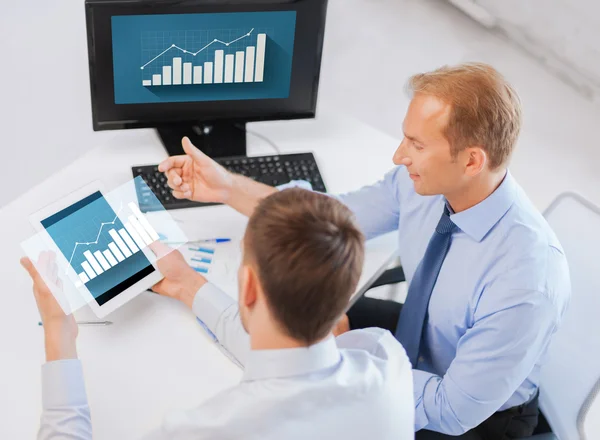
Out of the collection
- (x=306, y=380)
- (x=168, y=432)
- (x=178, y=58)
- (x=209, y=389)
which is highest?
(x=178, y=58)

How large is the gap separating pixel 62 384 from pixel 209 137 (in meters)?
0.91

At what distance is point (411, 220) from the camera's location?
1948 mm

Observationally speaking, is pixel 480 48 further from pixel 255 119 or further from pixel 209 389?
pixel 209 389

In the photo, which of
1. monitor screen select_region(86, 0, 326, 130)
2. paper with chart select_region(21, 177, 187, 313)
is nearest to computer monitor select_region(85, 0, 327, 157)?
monitor screen select_region(86, 0, 326, 130)

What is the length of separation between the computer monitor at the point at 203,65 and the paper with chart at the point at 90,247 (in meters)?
0.35

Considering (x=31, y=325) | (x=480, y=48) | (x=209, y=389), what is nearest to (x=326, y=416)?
(x=209, y=389)

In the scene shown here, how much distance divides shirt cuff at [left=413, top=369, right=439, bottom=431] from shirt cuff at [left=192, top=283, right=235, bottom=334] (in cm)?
47

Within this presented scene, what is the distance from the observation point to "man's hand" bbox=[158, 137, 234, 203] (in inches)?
77.5

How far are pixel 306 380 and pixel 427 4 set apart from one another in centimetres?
335

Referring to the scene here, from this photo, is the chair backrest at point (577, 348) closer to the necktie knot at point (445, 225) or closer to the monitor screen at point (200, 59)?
the necktie knot at point (445, 225)

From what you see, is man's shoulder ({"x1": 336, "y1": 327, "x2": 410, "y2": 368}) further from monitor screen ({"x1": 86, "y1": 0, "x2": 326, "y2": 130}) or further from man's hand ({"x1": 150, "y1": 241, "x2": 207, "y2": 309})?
monitor screen ({"x1": 86, "y1": 0, "x2": 326, "y2": 130})

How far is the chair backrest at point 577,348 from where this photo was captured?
1761mm

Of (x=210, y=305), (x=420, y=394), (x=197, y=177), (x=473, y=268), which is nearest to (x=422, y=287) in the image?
(x=473, y=268)

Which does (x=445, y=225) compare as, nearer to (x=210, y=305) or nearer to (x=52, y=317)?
(x=210, y=305)
